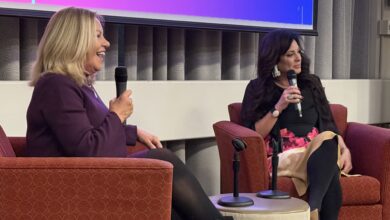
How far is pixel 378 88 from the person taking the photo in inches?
169

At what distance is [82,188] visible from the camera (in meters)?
1.71

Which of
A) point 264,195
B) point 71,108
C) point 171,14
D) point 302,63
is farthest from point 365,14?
point 71,108

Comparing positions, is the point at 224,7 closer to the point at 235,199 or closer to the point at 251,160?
the point at 251,160

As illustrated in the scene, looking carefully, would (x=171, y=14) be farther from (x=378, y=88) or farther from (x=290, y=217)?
(x=378, y=88)

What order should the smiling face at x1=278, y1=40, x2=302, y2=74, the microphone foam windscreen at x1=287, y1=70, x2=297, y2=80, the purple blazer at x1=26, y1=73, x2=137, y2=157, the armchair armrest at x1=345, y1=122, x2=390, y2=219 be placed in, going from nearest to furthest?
the purple blazer at x1=26, y1=73, x2=137, y2=157
the armchair armrest at x1=345, y1=122, x2=390, y2=219
the microphone foam windscreen at x1=287, y1=70, x2=297, y2=80
the smiling face at x1=278, y1=40, x2=302, y2=74

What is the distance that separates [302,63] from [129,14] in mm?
889

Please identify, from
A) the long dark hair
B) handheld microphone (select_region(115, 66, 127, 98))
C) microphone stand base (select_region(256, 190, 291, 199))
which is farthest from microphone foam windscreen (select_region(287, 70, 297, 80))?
handheld microphone (select_region(115, 66, 127, 98))

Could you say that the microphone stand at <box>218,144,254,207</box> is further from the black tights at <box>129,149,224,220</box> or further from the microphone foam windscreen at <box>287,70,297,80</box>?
the microphone foam windscreen at <box>287,70,297,80</box>

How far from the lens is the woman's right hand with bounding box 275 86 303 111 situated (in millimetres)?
2875

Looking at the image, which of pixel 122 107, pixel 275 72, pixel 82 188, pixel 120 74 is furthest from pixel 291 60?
pixel 82 188

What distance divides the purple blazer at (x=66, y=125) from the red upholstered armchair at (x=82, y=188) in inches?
8.4

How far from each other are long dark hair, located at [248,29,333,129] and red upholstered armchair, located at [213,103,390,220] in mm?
170

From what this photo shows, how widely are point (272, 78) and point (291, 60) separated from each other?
0.13 metres

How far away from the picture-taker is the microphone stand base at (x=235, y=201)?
7.38 ft
